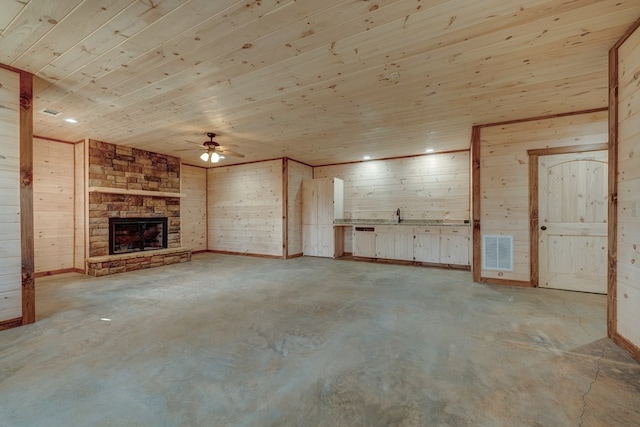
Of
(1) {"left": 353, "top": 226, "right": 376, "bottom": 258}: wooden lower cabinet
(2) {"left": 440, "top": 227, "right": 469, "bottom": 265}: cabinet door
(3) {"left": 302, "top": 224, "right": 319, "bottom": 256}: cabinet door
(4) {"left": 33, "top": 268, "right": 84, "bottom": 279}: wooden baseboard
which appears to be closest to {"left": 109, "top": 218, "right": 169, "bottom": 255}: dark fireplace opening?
(4) {"left": 33, "top": 268, "right": 84, "bottom": 279}: wooden baseboard

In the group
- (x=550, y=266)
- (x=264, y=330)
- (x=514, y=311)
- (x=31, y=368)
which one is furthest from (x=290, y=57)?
(x=550, y=266)

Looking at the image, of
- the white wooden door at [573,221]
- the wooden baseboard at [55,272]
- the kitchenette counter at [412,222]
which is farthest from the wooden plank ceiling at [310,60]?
the wooden baseboard at [55,272]

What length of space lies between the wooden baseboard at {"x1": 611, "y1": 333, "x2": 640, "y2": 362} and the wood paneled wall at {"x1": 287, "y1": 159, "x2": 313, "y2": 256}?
5.77m

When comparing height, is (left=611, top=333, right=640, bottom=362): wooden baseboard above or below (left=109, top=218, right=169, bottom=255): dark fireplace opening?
below

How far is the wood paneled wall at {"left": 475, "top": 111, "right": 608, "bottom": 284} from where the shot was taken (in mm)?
4039

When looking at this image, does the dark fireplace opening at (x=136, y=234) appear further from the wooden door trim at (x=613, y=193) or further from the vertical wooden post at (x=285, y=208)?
the wooden door trim at (x=613, y=193)

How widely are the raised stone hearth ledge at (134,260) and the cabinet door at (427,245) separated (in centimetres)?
532

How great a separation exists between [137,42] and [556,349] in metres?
4.40

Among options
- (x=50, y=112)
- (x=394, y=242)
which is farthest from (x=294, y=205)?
(x=50, y=112)

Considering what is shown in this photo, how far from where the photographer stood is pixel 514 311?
10.5ft

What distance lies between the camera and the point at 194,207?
8.09 m

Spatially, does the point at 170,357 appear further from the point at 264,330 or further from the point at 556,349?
the point at 556,349

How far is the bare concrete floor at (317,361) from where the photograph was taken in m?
1.59

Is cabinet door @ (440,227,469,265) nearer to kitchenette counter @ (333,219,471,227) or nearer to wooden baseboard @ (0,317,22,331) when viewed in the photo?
kitchenette counter @ (333,219,471,227)
